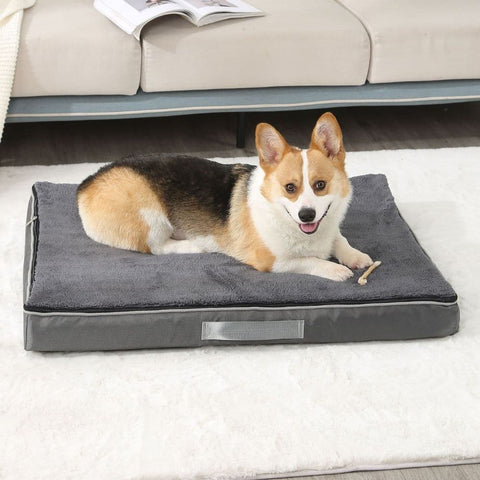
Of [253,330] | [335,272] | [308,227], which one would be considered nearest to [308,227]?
[308,227]

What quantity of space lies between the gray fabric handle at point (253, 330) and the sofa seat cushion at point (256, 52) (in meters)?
1.25

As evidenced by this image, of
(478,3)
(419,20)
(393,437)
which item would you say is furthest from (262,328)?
(478,3)

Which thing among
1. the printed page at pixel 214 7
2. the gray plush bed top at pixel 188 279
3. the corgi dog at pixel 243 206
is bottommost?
the gray plush bed top at pixel 188 279

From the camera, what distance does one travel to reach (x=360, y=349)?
236 cm

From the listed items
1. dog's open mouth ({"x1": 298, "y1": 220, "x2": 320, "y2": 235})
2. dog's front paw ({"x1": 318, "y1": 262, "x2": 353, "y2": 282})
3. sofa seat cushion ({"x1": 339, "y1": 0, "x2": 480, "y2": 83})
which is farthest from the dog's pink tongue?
sofa seat cushion ({"x1": 339, "y1": 0, "x2": 480, "y2": 83})

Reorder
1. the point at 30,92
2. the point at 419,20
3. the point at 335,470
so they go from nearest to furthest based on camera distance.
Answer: the point at 335,470 → the point at 30,92 → the point at 419,20

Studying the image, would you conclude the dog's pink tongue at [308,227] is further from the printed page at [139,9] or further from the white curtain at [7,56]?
the white curtain at [7,56]

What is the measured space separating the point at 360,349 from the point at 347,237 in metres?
0.48

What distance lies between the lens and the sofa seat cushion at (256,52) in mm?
3211

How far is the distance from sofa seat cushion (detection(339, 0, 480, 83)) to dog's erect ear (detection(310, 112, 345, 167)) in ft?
3.59

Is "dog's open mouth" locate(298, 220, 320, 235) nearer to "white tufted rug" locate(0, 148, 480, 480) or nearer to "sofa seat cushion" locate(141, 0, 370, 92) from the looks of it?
"white tufted rug" locate(0, 148, 480, 480)

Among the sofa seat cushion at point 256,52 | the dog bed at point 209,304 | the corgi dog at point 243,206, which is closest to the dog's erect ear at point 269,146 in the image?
the corgi dog at point 243,206

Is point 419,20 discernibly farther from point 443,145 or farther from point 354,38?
point 443,145

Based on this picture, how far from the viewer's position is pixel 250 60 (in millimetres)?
3260
